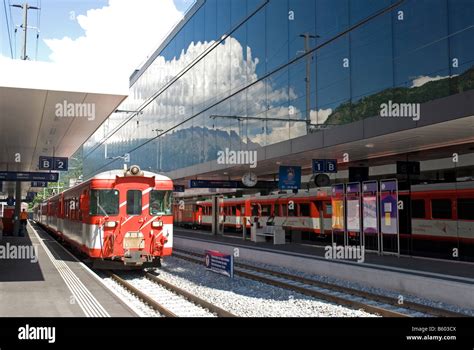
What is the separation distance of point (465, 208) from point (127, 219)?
1082cm

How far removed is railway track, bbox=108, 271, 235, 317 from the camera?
9102 mm

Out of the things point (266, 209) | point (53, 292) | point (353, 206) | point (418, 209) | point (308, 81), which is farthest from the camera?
point (266, 209)

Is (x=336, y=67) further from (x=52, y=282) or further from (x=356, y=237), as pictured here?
(x=52, y=282)

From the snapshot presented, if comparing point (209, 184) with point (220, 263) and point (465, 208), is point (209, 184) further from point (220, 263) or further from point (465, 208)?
point (465, 208)

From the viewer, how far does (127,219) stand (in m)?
13.5

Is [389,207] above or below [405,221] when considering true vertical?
above

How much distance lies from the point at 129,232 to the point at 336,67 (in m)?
10.2

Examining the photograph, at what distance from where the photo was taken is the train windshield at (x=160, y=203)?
13.9m

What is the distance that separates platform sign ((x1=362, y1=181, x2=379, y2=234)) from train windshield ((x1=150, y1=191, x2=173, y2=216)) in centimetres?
658

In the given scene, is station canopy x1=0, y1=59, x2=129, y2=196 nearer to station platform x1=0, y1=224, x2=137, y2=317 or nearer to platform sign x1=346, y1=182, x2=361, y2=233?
station platform x1=0, y1=224, x2=137, y2=317

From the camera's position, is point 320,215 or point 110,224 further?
point 320,215

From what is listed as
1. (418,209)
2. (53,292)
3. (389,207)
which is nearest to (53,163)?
(53,292)

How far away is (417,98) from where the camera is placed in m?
14.6

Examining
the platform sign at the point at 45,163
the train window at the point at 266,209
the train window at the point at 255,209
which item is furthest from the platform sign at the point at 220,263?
the train window at the point at 255,209
